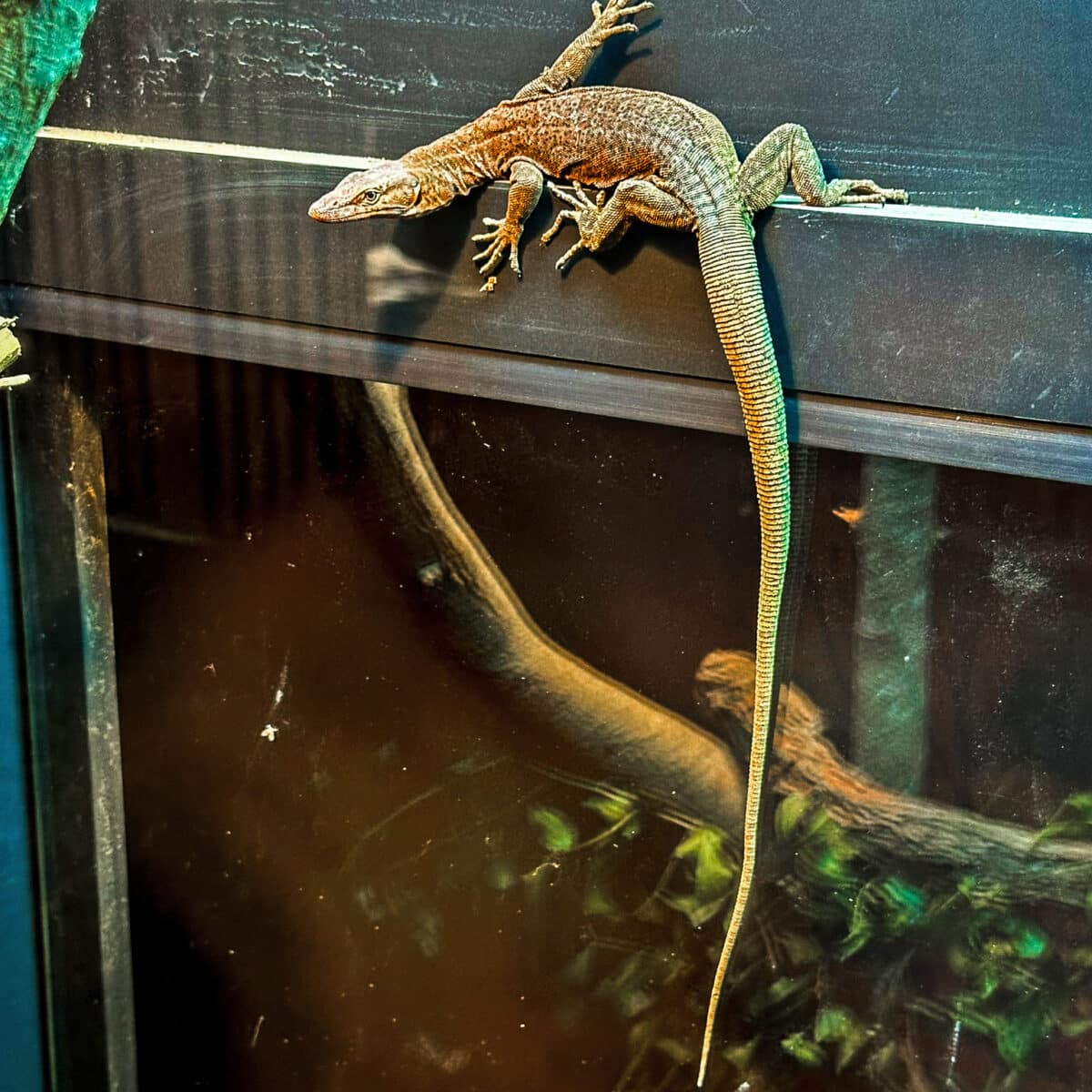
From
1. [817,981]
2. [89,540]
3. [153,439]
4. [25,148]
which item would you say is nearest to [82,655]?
[89,540]

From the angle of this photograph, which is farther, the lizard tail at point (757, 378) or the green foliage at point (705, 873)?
the green foliage at point (705, 873)

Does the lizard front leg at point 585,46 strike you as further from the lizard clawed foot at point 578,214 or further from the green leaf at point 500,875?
the green leaf at point 500,875

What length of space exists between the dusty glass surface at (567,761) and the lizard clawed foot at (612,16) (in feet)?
1.19

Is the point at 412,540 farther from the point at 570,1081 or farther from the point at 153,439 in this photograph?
the point at 570,1081

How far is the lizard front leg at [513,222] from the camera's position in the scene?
101 centimetres

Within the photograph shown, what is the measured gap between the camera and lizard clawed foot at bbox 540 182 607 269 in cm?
100

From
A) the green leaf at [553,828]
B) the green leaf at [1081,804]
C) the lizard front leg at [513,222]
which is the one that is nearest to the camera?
the lizard front leg at [513,222]

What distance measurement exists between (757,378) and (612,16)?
1.12 feet

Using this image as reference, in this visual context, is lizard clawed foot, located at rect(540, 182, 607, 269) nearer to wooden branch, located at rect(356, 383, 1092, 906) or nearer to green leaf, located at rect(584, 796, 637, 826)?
wooden branch, located at rect(356, 383, 1092, 906)

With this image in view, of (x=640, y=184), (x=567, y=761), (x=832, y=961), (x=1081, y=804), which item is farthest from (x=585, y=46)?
(x=832, y=961)

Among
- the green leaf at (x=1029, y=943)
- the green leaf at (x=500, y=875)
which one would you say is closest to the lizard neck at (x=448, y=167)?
the green leaf at (x=500, y=875)

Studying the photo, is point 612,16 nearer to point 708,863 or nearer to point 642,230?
point 642,230

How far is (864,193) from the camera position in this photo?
94 cm

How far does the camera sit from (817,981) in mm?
1286
